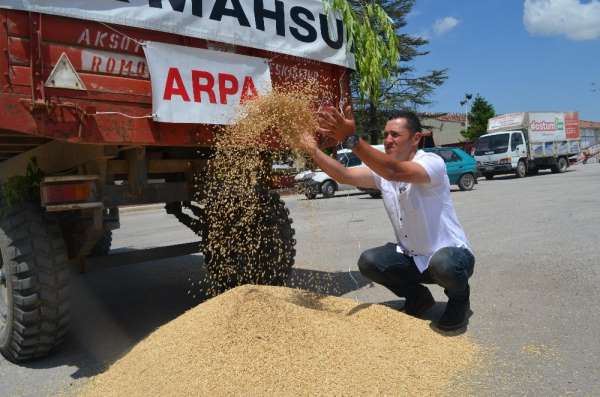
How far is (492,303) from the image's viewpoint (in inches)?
170

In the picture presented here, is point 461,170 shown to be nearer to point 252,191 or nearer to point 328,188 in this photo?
point 328,188

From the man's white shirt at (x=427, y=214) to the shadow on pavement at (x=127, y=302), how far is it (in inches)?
56.0

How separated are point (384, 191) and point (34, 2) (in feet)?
8.55

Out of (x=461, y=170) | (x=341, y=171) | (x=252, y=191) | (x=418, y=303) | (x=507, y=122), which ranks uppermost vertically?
(x=507, y=122)

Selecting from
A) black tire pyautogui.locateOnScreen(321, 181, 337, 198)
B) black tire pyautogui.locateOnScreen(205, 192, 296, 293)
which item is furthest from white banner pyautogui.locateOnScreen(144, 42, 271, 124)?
black tire pyautogui.locateOnScreen(321, 181, 337, 198)

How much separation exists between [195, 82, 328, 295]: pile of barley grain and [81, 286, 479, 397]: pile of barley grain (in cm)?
83

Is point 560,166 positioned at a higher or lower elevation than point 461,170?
lower

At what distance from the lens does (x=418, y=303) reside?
4.02 metres

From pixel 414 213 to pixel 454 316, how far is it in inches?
30.0

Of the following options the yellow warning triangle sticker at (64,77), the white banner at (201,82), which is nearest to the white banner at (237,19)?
the white banner at (201,82)

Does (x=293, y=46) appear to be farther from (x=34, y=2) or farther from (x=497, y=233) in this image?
(x=497, y=233)

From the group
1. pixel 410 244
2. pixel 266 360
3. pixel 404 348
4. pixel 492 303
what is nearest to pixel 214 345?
pixel 266 360

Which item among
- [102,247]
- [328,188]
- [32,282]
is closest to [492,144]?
[328,188]

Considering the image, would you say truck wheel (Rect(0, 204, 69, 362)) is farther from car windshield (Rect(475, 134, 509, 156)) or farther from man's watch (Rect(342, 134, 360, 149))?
car windshield (Rect(475, 134, 509, 156))
